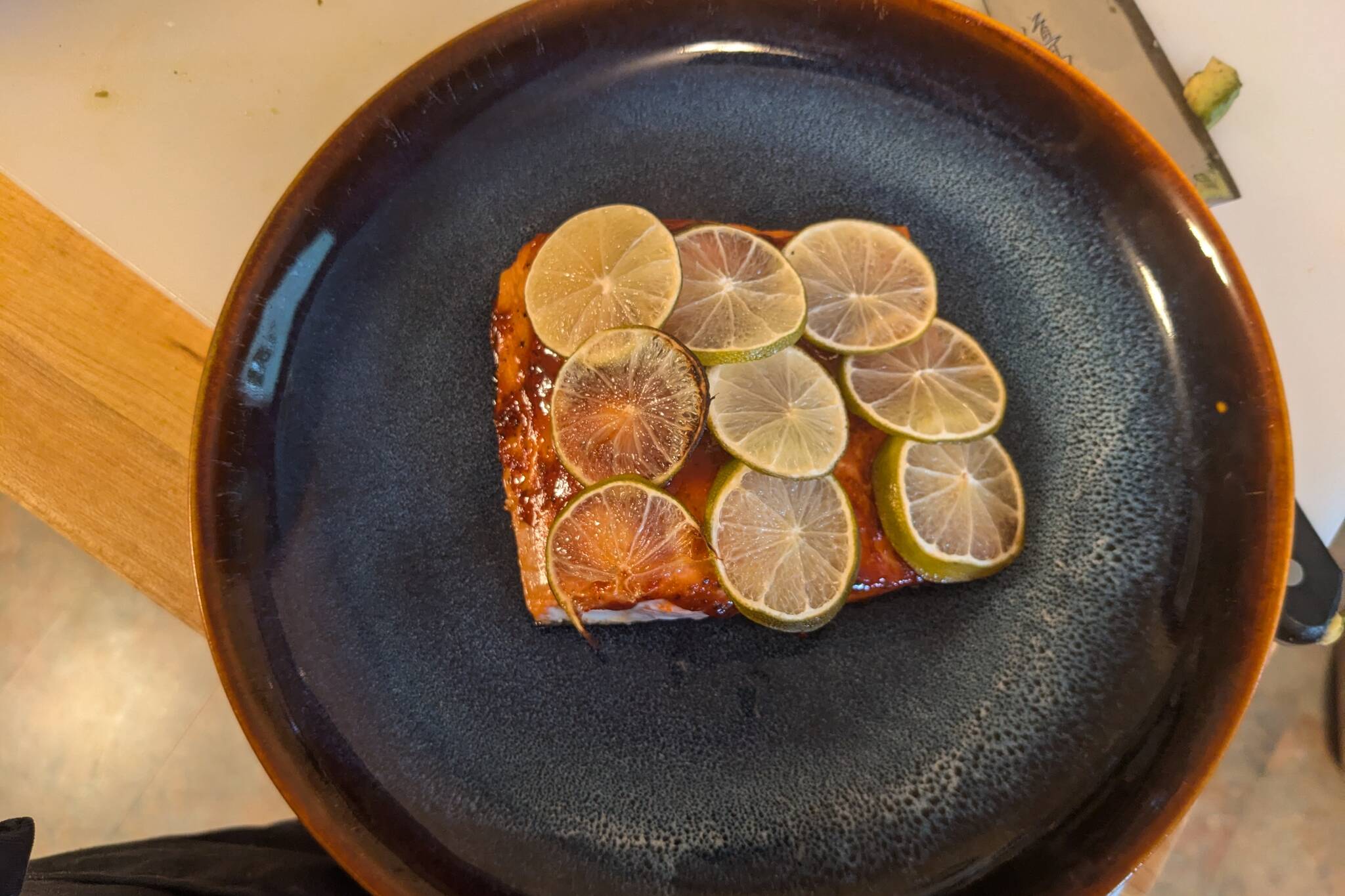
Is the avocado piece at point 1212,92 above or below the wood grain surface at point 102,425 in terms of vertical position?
below

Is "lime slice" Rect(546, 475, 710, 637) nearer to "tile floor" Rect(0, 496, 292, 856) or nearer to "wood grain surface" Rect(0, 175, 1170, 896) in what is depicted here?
"wood grain surface" Rect(0, 175, 1170, 896)

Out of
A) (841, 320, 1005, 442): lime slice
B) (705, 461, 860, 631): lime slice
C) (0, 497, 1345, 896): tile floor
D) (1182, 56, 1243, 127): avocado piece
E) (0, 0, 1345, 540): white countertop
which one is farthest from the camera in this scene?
(0, 497, 1345, 896): tile floor

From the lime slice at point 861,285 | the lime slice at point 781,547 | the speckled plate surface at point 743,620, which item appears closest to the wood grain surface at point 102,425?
the speckled plate surface at point 743,620

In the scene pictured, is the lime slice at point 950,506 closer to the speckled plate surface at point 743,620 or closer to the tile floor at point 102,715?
the speckled plate surface at point 743,620

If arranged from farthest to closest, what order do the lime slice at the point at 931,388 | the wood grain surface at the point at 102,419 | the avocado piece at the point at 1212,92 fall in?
the avocado piece at the point at 1212,92 < the wood grain surface at the point at 102,419 < the lime slice at the point at 931,388

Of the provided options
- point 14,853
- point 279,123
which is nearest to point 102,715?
point 14,853

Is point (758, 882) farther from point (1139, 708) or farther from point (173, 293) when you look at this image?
point (173, 293)

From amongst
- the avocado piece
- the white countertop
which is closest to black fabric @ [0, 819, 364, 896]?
the white countertop
